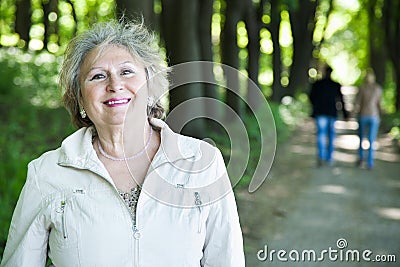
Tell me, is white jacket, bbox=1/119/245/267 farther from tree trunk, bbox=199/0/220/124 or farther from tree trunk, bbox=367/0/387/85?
tree trunk, bbox=367/0/387/85

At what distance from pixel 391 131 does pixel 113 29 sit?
51.6 feet

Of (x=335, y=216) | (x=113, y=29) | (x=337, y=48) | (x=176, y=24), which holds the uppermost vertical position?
(x=113, y=29)

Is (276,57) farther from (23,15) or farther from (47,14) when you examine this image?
(23,15)

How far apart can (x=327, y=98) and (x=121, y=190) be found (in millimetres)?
9701

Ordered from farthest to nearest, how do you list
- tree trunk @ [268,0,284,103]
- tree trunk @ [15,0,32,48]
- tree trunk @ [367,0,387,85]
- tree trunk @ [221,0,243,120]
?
tree trunk @ [367,0,387,85] < tree trunk @ [268,0,284,103] < tree trunk @ [15,0,32,48] < tree trunk @ [221,0,243,120]

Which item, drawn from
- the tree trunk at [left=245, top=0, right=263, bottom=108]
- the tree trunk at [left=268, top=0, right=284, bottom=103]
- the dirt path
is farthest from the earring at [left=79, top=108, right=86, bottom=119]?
the tree trunk at [left=268, top=0, right=284, bottom=103]

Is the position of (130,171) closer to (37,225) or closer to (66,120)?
(37,225)

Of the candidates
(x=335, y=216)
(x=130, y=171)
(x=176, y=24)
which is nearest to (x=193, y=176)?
(x=130, y=171)

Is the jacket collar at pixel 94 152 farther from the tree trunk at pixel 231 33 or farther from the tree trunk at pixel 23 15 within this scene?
the tree trunk at pixel 23 15

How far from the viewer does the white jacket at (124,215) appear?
280 cm

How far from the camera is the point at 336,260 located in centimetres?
686

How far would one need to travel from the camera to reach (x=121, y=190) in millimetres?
2896

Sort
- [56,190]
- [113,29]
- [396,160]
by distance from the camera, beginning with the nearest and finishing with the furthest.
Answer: [56,190] < [113,29] < [396,160]

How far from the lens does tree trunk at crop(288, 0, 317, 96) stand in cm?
2692
